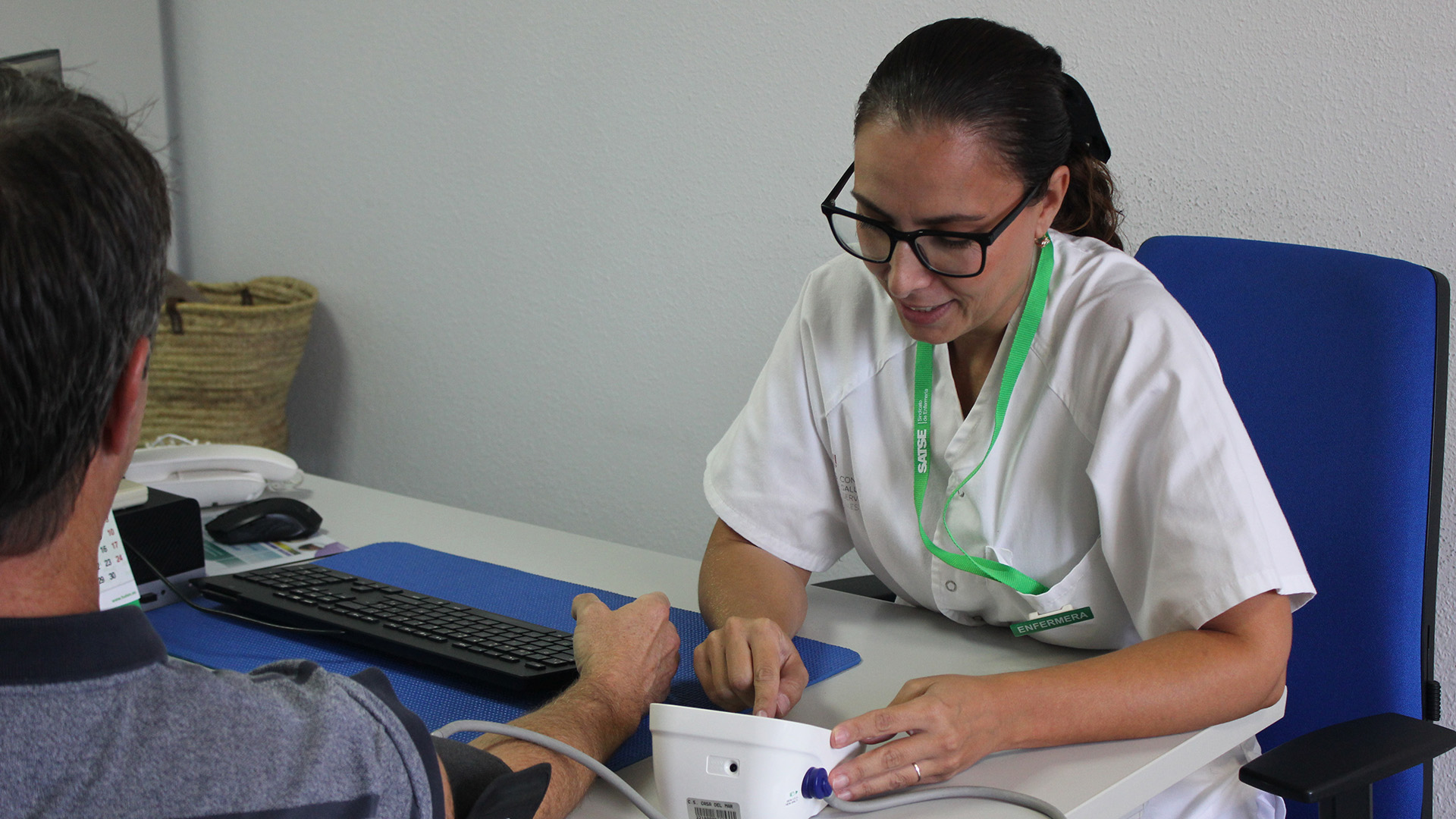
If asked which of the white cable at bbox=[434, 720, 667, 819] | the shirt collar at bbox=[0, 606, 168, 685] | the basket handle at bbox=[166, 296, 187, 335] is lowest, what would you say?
the basket handle at bbox=[166, 296, 187, 335]

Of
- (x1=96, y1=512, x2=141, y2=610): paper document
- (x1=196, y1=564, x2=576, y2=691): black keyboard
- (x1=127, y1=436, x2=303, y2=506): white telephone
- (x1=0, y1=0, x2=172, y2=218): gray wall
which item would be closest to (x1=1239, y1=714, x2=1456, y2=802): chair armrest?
(x1=196, y1=564, x2=576, y2=691): black keyboard

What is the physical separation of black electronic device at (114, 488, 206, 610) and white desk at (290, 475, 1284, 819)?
22cm

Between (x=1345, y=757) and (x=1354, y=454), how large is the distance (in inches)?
14.2

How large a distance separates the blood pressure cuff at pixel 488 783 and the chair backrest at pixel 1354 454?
89 cm

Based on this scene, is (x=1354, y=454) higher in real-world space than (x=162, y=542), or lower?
higher

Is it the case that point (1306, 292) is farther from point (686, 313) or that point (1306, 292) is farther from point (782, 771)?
point (686, 313)

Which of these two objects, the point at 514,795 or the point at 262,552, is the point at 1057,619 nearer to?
the point at 514,795

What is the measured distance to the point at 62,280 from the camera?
518 millimetres

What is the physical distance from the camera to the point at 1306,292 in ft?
4.17

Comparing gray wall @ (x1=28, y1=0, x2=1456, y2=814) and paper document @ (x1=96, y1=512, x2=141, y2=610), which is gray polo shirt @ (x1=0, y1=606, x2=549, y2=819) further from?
gray wall @ (x1=28, y1=0, x2=1456, y2=814)

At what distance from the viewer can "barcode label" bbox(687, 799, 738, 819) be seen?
0.80m

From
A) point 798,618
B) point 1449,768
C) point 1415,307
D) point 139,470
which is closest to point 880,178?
point 798,618

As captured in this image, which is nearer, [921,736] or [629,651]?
[921,736]

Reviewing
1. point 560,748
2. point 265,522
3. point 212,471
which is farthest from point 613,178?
point 560,748
